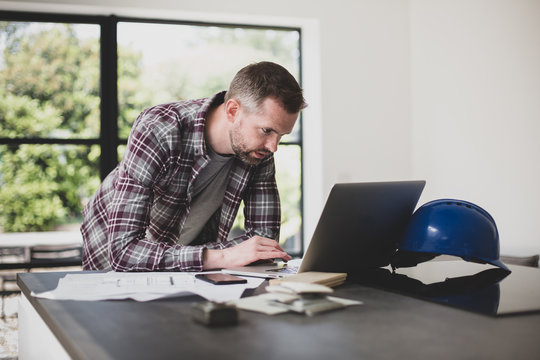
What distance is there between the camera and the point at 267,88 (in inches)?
70.0

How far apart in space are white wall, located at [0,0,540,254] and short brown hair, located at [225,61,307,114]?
209 cm

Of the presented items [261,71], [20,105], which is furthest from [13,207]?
[261,71]

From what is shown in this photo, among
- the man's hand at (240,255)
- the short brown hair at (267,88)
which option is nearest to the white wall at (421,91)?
the short brown hair at (267,88)

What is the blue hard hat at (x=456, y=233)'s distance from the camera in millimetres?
1316

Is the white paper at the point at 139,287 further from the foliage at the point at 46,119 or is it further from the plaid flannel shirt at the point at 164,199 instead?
the foliage at the point at 46,119

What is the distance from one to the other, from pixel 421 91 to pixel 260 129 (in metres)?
2.87

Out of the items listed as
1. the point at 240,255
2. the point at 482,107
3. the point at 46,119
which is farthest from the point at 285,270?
the point at 46,119

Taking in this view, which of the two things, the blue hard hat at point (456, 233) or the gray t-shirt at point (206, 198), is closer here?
the blue hard hat at point (456, 233)

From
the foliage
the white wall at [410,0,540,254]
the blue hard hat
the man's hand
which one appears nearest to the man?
the man's hand

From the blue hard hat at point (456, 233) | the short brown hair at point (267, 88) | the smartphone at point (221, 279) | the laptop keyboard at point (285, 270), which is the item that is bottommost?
the laptop keyboard at point (285, 270)

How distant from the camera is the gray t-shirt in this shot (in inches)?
77.8

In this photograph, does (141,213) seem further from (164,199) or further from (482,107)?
(482,107)

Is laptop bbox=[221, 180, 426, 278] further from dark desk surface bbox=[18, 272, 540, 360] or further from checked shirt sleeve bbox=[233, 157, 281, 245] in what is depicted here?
checked shirt sleeve bbox=[233, 157, 281, 245]

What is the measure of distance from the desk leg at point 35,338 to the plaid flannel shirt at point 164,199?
0.27 m
